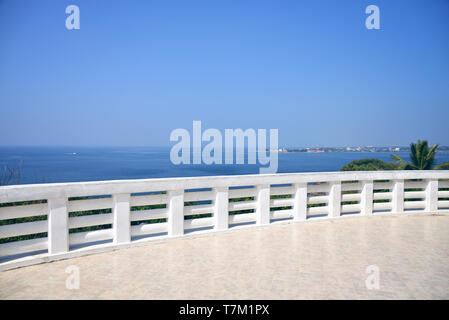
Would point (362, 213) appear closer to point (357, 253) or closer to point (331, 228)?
point (331, 228)

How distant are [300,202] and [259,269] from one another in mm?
2723

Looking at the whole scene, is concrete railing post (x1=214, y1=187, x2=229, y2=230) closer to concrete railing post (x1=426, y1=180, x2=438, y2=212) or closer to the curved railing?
the curved railing

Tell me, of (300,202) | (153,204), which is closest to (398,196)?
(300,202)

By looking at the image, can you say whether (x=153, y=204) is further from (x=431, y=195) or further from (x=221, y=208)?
(x=431, y=195)

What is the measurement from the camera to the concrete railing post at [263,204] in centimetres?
631

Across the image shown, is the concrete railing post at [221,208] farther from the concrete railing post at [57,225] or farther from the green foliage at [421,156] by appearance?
the green foliage at [421,156]

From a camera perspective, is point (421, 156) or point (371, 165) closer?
point (421, 156)

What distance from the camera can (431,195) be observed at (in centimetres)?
800

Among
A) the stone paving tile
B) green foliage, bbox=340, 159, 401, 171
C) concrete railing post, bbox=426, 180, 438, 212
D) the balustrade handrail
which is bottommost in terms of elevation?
green foliage, bbox=340, 159, 401, 171

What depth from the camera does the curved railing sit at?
4461mm

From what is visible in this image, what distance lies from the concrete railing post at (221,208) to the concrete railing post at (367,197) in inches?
131

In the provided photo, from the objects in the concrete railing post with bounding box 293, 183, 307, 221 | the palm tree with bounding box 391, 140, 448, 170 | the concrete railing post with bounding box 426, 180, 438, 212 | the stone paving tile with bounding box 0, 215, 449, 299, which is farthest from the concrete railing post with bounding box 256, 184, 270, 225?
the palm tree with bounding box 391, 140, 448, 170

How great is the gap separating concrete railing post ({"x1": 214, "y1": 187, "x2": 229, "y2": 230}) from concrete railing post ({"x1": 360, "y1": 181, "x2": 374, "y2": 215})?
3.34 metres
